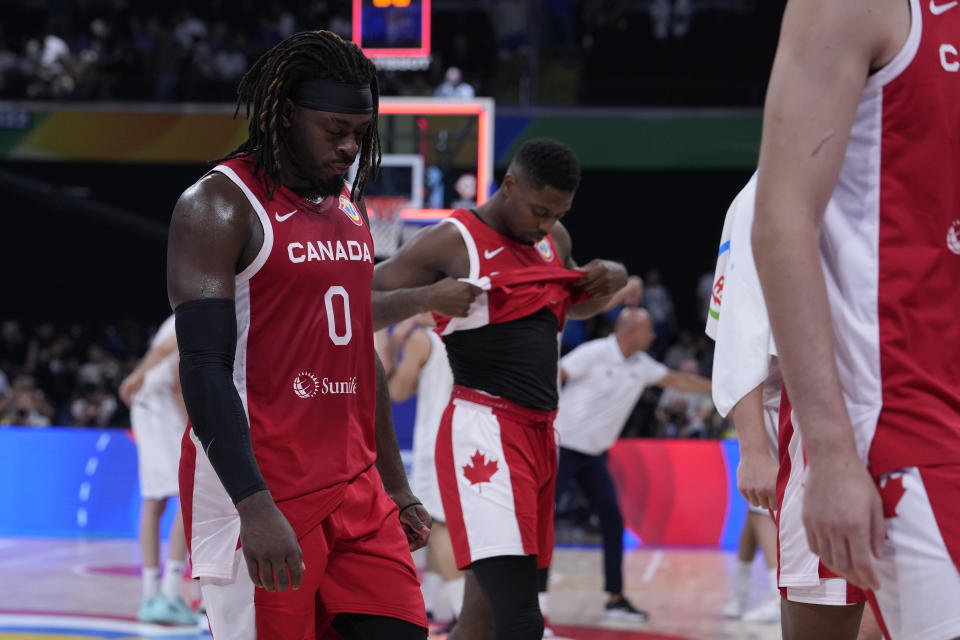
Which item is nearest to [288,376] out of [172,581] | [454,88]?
[172,581]

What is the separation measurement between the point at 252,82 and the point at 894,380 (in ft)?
5.91

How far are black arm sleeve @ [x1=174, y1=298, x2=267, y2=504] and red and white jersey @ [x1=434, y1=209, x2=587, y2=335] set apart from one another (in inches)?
67.0

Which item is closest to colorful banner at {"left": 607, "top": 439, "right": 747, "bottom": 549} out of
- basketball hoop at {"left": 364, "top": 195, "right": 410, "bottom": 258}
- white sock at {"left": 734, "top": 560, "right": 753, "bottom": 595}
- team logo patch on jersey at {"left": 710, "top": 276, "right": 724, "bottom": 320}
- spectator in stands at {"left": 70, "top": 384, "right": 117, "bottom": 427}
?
basketball hoop at {"left": 364, "top": 195, "right": 410, "bottom": 258}

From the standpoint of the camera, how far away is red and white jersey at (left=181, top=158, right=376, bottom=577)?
2682mm

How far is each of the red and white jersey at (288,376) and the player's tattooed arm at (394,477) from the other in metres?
0.26

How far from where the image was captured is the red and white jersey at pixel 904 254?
1.73m

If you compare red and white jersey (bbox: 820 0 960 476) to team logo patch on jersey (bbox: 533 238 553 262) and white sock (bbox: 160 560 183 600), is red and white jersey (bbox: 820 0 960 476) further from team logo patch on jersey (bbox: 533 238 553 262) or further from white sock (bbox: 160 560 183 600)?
white sock (bbox: 160 560 183 600)

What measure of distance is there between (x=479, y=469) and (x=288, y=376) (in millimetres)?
1520

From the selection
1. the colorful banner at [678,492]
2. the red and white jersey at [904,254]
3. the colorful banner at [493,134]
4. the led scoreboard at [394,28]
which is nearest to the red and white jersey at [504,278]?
the red and white jersey at [904,254]

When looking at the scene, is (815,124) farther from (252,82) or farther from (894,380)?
(252,82)

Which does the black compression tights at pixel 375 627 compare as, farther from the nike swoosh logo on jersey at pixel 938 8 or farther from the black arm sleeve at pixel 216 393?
the nike swoosh logo on jersey at pixel 938 8

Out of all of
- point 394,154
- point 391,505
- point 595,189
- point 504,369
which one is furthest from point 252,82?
point 595,189

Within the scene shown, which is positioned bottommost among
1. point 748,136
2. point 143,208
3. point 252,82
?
point 143,208

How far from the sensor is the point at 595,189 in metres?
19.8
